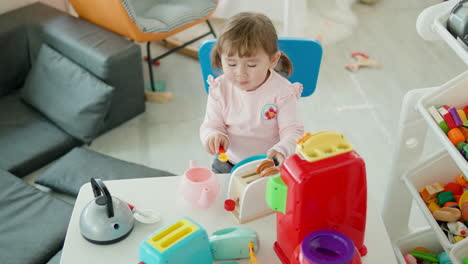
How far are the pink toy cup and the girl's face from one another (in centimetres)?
26

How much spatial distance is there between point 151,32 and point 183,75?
403 millimetres

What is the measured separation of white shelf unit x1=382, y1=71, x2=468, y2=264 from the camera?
1300mm

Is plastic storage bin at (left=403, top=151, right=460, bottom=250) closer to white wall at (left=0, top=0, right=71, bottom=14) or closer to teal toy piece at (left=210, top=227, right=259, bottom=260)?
teal toy piece at (left=210, top=227, right=259, bottom=260)

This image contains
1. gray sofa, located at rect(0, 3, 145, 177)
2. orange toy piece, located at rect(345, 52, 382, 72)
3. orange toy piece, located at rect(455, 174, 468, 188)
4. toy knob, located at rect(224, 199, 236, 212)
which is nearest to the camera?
toy knob, located at rect(224, 199, 236, 212)

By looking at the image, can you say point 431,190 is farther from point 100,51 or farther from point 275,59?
point 100,51

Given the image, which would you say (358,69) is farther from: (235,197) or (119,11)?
(235,197)

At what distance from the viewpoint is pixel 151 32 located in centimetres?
251

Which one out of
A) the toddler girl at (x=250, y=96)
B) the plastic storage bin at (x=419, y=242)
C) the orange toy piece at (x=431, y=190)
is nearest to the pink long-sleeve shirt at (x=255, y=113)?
the toddler girl at (x=250, y=96)

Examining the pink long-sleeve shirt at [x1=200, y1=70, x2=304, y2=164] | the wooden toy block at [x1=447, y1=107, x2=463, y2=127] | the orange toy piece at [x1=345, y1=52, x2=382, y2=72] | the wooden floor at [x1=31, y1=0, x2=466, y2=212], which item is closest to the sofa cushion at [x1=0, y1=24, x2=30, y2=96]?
the wooden floor at [x1=31, y1=0, x2=466, y2=212]

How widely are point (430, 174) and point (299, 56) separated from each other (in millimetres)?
504

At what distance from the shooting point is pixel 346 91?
8.91 ft

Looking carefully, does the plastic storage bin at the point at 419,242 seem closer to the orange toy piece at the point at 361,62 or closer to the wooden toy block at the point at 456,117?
the wooden toy block at the point at 456,117

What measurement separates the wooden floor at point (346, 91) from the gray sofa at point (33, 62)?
0.18 m

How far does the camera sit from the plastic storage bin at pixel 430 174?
1505mm
